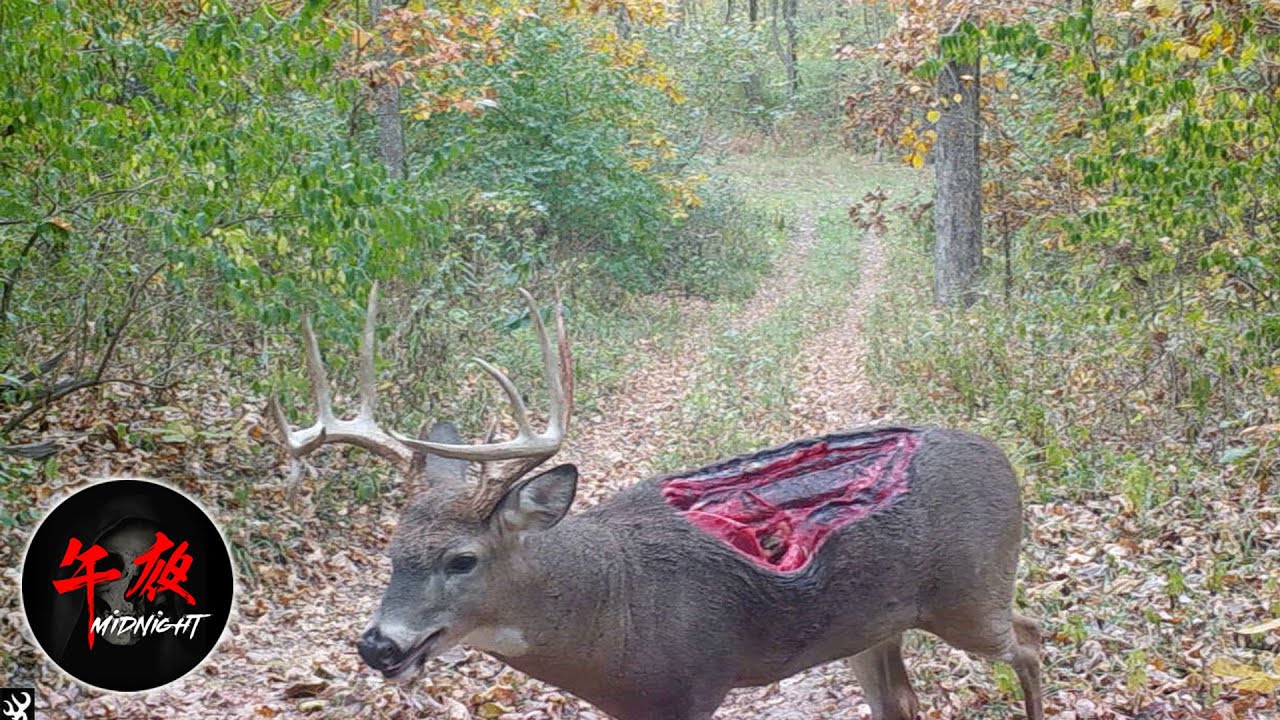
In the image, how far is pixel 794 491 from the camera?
5.13 meters

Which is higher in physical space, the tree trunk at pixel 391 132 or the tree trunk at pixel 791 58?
the tree trunk at pixel 791 58

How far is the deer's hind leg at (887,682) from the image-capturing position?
5.73 m

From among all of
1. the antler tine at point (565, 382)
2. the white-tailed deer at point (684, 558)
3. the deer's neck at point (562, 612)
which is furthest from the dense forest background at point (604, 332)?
the antler tine at point (565, 382)

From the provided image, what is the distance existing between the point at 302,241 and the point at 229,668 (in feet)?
10.3

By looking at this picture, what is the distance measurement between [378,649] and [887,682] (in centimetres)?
274

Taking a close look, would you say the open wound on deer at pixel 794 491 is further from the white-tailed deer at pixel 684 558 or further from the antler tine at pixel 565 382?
the antler tine at pixel 565 382

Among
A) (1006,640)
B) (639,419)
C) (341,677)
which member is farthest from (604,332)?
(1006,640)

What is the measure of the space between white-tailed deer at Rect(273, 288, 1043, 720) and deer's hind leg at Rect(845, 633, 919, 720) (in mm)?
235

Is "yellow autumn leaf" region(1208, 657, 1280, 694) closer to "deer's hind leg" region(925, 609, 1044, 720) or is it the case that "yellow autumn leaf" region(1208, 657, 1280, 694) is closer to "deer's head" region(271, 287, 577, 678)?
"deer's hind leg" region(925, 609, 1044, 720)

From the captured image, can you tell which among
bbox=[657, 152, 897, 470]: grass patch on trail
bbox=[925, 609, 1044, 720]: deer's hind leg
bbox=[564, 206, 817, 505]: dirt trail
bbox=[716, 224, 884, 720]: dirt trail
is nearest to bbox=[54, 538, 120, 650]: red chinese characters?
bbox=[716, 224, 884, 720]: dirt trail

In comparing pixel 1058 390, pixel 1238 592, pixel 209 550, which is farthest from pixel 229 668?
pixel 1058 390

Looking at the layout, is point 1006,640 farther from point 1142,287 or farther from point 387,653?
point 1142,287

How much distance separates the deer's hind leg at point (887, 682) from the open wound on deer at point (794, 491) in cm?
102

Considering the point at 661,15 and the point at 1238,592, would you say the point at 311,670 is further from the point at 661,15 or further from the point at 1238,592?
the point at 661,15
